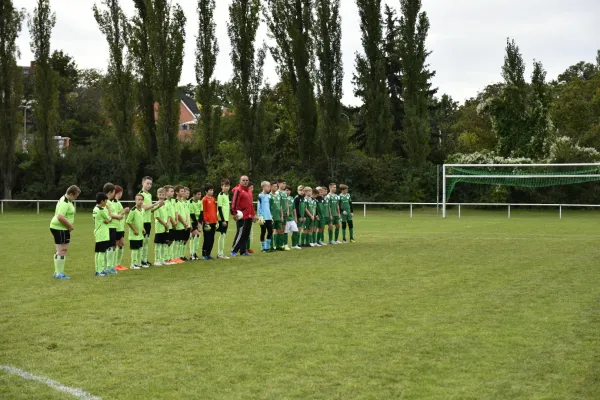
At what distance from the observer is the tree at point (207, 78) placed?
4409cm

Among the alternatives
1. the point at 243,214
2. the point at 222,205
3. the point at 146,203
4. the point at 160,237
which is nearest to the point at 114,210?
the point at 146,203

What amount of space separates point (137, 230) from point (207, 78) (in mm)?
31050

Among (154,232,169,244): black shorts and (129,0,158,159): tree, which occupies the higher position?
(129,0,158,159): tree

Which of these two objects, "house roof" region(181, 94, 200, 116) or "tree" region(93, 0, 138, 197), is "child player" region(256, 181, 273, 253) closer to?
"tree" region(93, 0, 138, 197)

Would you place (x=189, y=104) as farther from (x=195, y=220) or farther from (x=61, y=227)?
(x=61, y=227)

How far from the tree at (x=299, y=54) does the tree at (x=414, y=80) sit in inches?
210

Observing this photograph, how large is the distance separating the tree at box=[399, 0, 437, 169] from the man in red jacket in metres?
28.3

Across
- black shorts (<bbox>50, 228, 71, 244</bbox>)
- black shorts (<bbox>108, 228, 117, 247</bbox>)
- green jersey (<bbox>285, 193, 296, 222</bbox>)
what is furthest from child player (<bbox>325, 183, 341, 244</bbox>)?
black shorts (<bbox>50, 228, 71, 244</bbox>)

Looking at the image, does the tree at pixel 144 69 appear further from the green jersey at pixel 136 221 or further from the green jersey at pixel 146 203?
the green jersey at pixel 136 221

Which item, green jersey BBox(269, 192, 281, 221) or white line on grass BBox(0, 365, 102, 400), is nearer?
white line on grass BBox(0, 365, 102, 400)

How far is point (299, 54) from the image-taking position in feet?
146

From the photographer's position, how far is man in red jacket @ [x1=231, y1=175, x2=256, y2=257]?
685 inches

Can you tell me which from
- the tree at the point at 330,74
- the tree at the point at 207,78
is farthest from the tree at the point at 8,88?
the tree at the point at 330,74

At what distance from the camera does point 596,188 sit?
39.0 m
